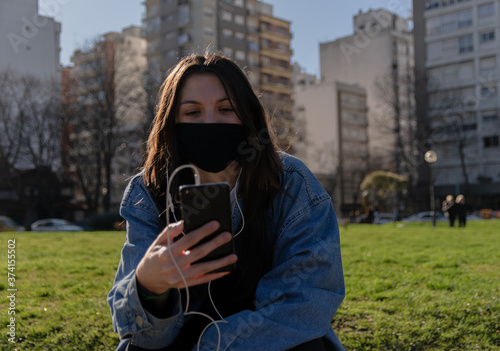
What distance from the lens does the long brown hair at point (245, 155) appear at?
229cm

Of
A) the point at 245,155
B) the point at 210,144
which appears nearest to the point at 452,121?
the point at 245,155

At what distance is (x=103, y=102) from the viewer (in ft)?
Result: 117

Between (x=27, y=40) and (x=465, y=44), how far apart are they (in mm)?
44816

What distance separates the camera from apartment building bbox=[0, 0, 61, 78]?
1535 inches

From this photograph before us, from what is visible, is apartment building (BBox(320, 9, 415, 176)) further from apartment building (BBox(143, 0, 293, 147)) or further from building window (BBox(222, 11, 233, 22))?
building window (BBox(222, 11, 233, 22))

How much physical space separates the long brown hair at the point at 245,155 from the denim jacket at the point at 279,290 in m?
0.07

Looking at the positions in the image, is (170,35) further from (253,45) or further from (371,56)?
(371,56)

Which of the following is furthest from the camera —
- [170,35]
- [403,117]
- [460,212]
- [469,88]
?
[170,35]

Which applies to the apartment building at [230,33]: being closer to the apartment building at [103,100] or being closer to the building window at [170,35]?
the building window at [170,35]

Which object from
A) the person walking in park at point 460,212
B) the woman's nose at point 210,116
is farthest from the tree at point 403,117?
the woman's nose at point 210,116

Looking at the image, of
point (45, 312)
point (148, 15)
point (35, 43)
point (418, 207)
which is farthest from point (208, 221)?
point (148, 15)

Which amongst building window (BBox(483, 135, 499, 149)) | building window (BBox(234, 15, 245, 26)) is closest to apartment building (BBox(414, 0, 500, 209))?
building window (BBox(483, 135, 499, 149))

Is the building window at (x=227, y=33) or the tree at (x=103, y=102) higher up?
the building window at (x=227, y=33)

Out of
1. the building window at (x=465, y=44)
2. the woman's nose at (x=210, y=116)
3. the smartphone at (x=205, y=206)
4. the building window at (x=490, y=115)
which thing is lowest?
the smartphone at (x=205, y=206)
